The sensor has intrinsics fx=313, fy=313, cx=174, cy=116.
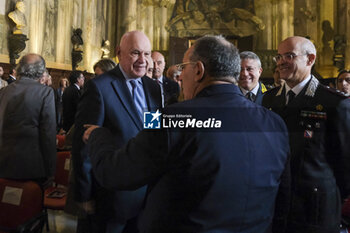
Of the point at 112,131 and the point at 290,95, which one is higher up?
the point at 290,95

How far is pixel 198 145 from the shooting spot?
120cm

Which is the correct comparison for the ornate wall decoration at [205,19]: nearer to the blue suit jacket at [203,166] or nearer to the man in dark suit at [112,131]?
the man in dark suit at [112,131]

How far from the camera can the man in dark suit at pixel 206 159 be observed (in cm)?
120

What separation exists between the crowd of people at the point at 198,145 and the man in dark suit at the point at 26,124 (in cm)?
1

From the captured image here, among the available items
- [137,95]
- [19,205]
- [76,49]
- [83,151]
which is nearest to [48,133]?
[19,205]

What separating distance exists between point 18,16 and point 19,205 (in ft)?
26.8

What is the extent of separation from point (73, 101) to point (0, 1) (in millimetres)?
5423

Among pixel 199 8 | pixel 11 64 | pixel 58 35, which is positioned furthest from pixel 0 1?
pixel 199 8

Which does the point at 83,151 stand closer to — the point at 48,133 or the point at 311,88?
the point at 48,133

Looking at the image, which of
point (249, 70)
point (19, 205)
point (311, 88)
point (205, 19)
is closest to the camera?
point (311, 88)

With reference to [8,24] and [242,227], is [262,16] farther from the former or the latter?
[242,227]

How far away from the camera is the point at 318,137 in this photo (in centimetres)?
206

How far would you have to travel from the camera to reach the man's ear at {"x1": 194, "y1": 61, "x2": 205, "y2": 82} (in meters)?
1.33

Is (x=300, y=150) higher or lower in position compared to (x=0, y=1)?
lower
